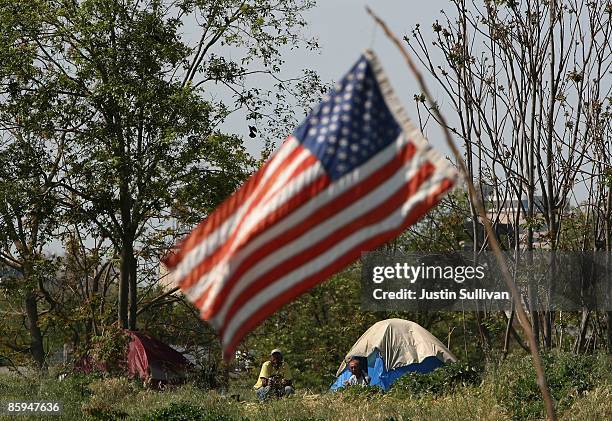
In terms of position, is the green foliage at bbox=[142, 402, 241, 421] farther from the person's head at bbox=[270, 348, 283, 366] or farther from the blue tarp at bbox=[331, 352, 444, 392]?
the blue tarp at bbox=[331, 352, 444, 392]

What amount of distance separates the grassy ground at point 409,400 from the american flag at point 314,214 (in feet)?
22.8

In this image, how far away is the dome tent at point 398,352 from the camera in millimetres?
24734

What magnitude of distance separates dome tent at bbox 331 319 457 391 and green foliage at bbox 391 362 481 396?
7239mm

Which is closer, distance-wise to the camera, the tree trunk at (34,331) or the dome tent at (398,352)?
the dome tent at (398,352)

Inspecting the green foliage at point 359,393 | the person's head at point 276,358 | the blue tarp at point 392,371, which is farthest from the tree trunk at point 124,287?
the green foliage at point 359,393

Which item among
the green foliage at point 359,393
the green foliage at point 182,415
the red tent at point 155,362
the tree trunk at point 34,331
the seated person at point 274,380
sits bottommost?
the green foliage at point 182,415

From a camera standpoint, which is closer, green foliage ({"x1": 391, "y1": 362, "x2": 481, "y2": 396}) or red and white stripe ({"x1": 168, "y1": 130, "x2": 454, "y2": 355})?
red and white stripe ({"x1": 168, "y1": 130, "x2": 454, "y2": 355})

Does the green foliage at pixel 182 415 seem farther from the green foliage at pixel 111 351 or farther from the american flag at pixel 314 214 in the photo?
the green foliage at pixel 111 351

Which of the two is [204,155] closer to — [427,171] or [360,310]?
[360,310]

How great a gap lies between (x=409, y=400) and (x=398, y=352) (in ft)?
30.7

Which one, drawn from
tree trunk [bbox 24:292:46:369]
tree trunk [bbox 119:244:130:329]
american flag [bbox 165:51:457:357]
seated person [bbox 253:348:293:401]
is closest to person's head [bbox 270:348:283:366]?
seated person [bbox 253:348:293:401]

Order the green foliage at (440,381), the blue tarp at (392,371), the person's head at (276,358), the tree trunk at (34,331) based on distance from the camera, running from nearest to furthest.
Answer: the green foliage at (440,381), the person's head at (276,358), the blue tarp at (392,371), the tree trunk at (34,331)

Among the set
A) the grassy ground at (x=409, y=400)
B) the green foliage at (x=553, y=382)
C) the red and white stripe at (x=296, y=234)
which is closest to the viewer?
the red and white stripe at (x=296, y=234)

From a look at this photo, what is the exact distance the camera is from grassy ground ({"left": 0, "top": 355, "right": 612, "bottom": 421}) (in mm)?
13195
